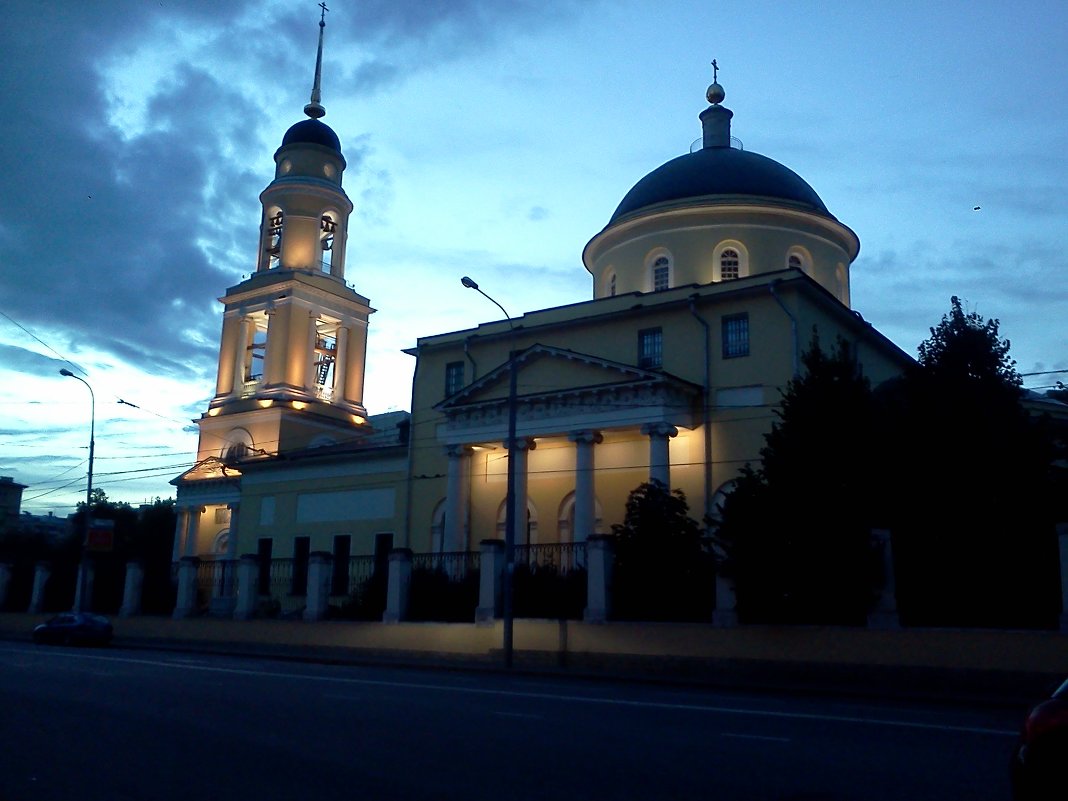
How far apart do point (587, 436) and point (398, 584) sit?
697 centimetres

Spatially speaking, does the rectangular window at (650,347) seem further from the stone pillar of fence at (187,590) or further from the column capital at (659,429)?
the stone pillar of fence at (187,590)

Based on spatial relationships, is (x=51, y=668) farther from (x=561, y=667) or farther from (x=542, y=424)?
(x=542, y=424)

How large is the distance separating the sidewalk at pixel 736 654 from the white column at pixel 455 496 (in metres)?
5.85

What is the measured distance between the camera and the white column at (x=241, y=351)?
48.3 metres

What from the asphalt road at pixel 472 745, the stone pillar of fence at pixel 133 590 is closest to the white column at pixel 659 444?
the asphalt road at pixel 472 745

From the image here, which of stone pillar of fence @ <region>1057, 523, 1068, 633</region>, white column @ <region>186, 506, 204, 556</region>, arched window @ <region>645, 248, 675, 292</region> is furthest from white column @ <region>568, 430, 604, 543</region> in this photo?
white column @ <region>186, 506, 204, 556</region>

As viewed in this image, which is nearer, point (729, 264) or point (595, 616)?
point (595, 616)

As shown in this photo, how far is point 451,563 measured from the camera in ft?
88.6

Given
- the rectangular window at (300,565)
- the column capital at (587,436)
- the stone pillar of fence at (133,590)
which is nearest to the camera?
the column capital at (587,436)

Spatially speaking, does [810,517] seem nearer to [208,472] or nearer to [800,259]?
[800,259]

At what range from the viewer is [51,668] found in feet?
61.3

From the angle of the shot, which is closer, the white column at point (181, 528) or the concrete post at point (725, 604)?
the concrete post at point (725, 604)

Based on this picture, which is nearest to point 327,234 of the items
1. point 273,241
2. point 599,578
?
point 273,241

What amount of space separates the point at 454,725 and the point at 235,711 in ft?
9.53
